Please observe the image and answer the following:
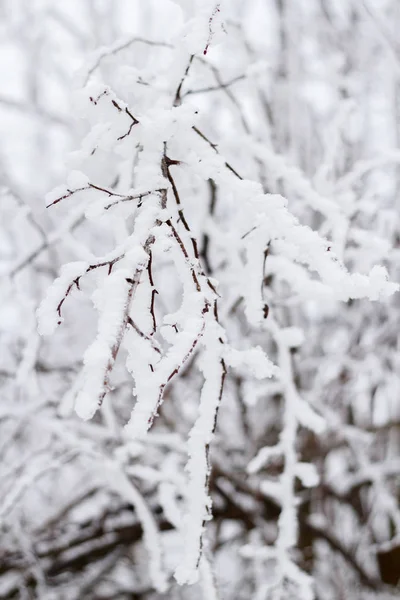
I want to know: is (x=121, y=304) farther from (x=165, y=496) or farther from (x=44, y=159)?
(x=44, y=159)

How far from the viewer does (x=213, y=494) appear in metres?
2.50

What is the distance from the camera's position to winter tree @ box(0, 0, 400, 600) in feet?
2.73

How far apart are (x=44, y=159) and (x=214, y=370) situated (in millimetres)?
3861

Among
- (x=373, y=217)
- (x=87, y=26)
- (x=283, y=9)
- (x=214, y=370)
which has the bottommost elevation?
(x=214, y=370)

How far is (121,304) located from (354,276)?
1.17ft

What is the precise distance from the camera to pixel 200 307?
2.51 feet

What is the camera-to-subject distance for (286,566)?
1.42 m

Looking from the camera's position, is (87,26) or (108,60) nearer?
(108,60)

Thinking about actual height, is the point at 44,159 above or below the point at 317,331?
above

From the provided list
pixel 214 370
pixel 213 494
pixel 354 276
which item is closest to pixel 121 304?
pixel 214 370

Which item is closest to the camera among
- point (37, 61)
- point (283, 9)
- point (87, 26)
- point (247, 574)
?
point (283, 9)

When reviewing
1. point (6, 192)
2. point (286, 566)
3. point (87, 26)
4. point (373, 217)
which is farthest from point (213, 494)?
point (87, 26)

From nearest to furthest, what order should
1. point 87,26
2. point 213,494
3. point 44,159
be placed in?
point 213,494
point 87,26
point 44,159

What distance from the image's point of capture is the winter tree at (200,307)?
2.73 ft
